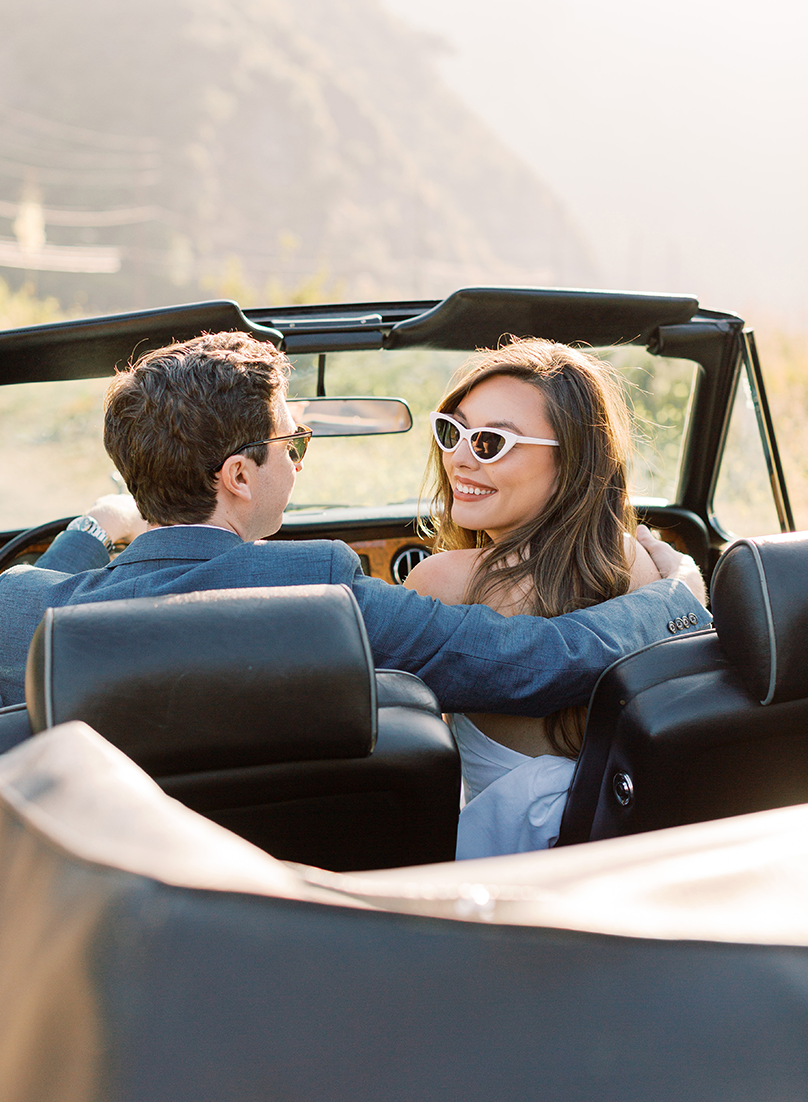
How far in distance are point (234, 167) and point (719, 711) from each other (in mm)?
59161

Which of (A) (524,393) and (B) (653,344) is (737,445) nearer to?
(B) (653,344)

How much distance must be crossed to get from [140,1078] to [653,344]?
2968 millimetres

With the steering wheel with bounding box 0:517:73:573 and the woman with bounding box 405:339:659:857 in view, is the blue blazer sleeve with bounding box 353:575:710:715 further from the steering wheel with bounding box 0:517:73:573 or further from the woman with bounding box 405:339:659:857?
the steering wheel with bounding box 0:517:73:573

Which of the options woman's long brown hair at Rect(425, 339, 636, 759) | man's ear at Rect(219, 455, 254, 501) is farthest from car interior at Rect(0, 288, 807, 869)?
man's ear at Rect(219, 455, 254, 501)

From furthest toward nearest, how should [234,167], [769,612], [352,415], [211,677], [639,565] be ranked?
1. [234,167]
2. [352,415]
3. [639,565]
4. [769,612]
5. [211,677]

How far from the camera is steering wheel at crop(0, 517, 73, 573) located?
3.22 m

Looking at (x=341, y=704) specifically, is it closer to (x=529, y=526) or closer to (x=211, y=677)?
(x=211, y=677)

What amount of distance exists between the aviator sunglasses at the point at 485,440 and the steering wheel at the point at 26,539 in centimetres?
153

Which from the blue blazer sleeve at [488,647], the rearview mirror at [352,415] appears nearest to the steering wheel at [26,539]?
the rearview mirror at [352,415]

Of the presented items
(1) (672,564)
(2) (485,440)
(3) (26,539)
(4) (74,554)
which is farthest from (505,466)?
(3) (26,539)

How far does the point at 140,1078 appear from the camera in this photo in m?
0.65

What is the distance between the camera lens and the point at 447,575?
2137 mm

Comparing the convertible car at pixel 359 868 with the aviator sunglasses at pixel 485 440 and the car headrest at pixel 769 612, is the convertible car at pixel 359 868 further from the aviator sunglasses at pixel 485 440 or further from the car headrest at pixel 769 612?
the aviator sunglasses at pixel 485 440

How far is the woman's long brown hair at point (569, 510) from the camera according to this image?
2.09 metres
